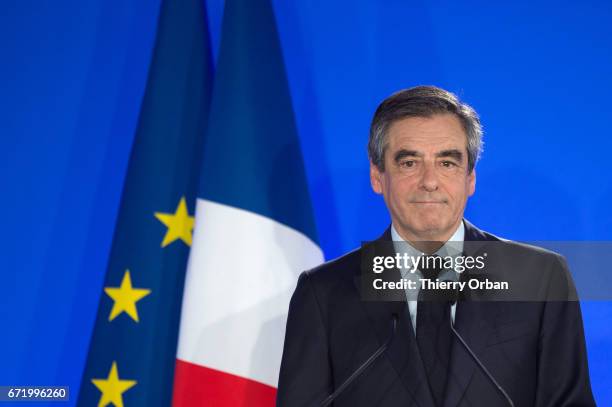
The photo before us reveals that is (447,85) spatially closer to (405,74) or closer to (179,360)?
(405,74)

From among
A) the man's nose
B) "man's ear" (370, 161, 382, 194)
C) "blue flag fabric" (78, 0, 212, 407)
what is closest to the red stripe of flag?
"blue flag fabric" (78, 0, 212, 407)

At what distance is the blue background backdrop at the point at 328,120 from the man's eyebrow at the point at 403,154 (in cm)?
70

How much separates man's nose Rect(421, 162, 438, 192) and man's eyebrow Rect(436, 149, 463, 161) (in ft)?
0.07

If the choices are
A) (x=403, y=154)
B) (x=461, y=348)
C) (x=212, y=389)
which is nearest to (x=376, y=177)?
(x=403, y=154)

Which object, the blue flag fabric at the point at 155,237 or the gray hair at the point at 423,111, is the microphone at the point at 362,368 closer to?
the gray hair at the point at 423,111

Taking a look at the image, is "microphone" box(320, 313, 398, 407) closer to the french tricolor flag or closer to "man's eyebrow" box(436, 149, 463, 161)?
"man's eyebrow" box(436, 149, 463, 161)

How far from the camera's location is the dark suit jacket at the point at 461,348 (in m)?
1.12

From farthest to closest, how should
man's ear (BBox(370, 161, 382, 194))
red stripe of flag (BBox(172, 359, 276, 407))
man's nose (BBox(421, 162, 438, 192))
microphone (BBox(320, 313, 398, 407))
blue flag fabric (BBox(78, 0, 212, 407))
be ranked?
blue flag fabric (BBox(78, 0, 212, 407)) → red stripe of flag (BBox(172, 359, 276, 407)) → man's ear (BBox(370, 161, 382, 194)) → man's nose (BBox(421, 162, 438, 192)) → microphone (BBox(320, 313, 398, 407))

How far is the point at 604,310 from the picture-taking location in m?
1.90

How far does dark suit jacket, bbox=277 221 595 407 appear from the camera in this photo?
1.12 m

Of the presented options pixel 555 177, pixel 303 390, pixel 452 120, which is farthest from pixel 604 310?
pixel 303 390

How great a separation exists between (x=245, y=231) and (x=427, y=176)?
23.5 inches

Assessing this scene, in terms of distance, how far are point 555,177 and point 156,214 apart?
103 centimetres

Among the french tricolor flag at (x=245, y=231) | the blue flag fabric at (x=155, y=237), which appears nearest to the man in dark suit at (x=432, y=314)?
the french tricolor flag at (x=245, y=231)
